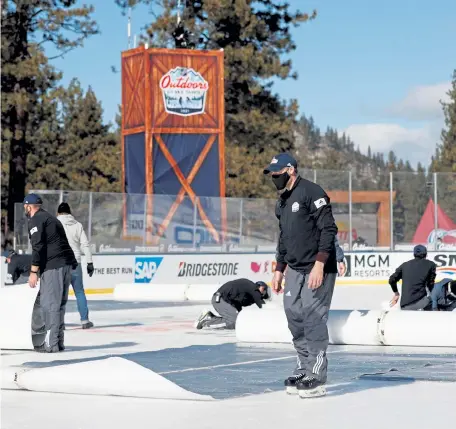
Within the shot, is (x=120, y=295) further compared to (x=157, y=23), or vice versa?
(x=157, y=23)

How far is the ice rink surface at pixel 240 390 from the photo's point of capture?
782cm

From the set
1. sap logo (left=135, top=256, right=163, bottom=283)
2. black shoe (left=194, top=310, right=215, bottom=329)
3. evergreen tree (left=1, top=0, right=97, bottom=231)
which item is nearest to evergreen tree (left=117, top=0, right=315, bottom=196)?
evergreen tree (left=1, top=0, right=97, bottom=231)

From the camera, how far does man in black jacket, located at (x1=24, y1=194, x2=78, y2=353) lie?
12.9 meters

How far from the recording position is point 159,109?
122 feet

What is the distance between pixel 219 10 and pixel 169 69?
20.6m

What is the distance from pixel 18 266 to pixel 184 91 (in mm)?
13745

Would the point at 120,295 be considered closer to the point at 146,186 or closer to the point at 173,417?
the point at 146,186

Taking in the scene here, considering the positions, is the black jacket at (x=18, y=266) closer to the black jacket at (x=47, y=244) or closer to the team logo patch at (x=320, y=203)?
the black jacket at (x=47, y=244)

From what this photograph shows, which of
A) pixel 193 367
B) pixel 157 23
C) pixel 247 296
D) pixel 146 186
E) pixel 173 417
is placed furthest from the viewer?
pixel 157 23

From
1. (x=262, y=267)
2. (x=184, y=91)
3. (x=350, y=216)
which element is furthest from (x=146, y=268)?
(x=184, y=91)

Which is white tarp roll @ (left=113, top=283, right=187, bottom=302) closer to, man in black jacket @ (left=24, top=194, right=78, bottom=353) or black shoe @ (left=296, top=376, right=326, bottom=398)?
man in black jacket @ (left=24, top=194, right=78, bottom=353)

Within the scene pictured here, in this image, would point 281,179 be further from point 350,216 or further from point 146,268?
point 350,216

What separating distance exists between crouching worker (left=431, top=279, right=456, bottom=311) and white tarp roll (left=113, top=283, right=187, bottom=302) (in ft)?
30.1

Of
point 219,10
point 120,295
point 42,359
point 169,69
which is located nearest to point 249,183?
point 219,10
